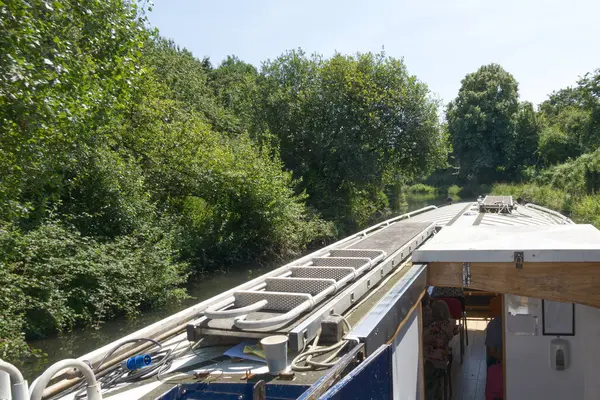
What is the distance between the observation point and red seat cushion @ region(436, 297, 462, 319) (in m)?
7.43

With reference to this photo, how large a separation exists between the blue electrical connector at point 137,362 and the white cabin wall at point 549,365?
3.62 m

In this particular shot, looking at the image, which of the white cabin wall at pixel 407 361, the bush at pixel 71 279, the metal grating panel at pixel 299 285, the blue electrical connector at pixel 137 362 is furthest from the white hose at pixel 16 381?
the bush at pixel 71 279

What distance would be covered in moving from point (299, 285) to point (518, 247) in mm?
2082

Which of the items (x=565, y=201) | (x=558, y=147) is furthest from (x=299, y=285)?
(x=558, y=147)

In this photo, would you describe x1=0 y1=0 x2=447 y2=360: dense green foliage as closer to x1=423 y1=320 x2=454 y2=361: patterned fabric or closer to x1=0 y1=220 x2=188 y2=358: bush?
x1=0 y1=220 x2=188 y2=358: bush

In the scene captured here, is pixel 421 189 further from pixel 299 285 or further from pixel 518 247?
pixel 299 285

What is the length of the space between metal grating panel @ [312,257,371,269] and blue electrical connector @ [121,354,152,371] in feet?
5.89

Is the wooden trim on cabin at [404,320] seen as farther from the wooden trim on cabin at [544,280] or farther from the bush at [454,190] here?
the bush at [454,190]

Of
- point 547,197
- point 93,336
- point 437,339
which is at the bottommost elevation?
point 93,336

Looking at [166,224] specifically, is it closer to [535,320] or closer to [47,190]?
[47,190]

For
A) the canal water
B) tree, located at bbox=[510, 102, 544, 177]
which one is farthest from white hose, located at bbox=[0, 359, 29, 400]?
tree, located at bbox=[510, 102, 544, 177]

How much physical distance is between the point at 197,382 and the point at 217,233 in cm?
1430

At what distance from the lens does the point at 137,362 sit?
9.12 ft

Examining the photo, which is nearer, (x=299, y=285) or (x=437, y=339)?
(x=299, y=285)
